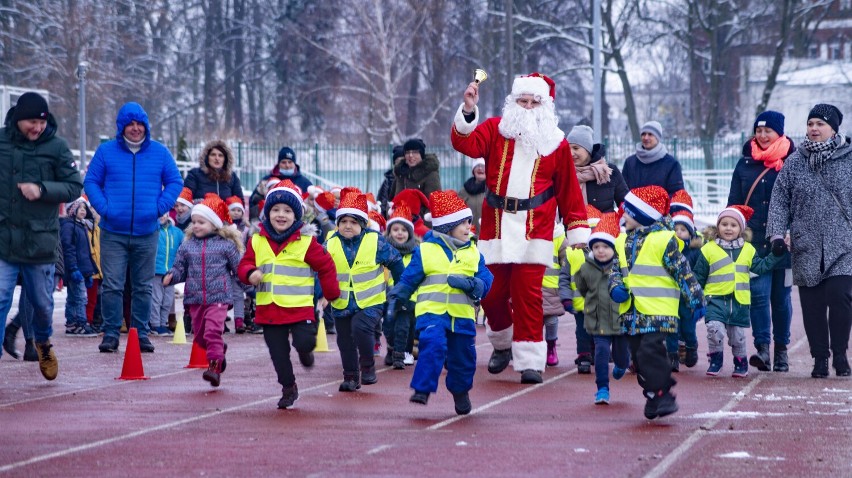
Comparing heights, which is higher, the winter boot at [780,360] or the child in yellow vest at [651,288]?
the child in yellow vest at [651,288]

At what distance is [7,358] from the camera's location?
14.2 m

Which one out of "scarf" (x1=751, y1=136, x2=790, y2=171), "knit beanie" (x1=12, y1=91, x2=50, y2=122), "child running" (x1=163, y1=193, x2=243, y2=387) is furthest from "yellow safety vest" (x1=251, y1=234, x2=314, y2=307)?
"scarf" (x1=751, y1=136, x2=790, y2=171)

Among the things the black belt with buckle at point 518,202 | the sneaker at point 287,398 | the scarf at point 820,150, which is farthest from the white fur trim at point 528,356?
the scarf at point 820,150

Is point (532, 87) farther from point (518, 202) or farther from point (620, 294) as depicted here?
point (620, 294)

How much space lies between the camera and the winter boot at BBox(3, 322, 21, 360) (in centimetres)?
1409

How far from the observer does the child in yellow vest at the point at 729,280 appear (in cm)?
1254

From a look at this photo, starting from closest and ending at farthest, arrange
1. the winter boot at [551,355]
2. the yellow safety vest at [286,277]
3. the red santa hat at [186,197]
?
the yellow safety vest at [286,277] < the winter boot at [551,355] < the red santa hat at [186,197]

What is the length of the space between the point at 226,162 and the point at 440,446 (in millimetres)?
9211

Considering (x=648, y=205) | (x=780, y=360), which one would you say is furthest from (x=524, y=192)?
(x=780, y=360)

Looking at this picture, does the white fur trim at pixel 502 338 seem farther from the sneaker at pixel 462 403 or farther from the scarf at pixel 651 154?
the scarf at pixel 651 154

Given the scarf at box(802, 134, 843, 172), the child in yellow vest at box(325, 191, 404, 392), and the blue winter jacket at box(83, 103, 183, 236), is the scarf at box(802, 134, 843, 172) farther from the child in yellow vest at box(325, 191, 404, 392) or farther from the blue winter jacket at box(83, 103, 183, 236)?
the blue winter jacket at box(83, 103, 183, 236)

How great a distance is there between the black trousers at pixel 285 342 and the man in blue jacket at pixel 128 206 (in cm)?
405

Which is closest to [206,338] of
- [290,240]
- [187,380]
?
[187,380]

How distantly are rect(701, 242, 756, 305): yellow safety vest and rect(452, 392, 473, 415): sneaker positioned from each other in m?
3.43
